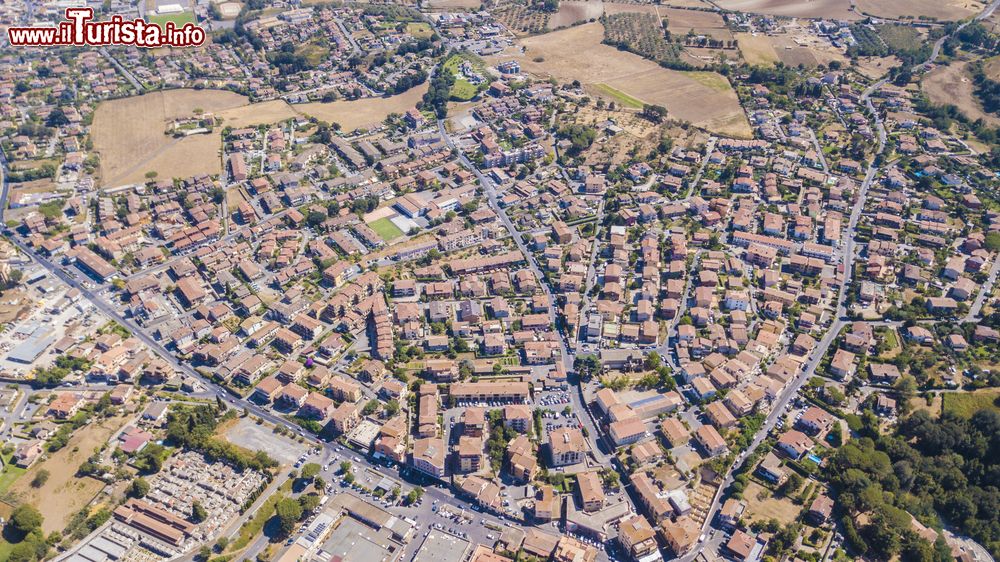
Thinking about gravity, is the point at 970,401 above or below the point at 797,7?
below

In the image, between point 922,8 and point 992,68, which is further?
point 922,8

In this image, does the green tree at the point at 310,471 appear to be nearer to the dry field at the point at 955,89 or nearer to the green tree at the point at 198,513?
the green tree at the point at 198,513

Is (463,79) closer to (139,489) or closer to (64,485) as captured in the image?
(139,489)

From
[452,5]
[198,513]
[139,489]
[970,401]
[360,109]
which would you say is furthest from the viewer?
[452,5]

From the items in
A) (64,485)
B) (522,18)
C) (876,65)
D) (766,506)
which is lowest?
(64,485)

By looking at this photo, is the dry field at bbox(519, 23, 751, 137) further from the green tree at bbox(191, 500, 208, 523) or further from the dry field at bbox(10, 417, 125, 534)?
the dry field at bbox(10, 417, 125, 534)

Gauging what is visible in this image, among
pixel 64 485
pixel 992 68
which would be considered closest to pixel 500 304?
pixel 64 485

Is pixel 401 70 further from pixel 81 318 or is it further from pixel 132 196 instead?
pixel 81 318

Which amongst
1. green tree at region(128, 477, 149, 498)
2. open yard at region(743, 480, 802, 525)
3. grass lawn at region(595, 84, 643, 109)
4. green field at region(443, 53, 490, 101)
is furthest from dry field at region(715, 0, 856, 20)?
green tree at region(128, 477, 149, 498)
